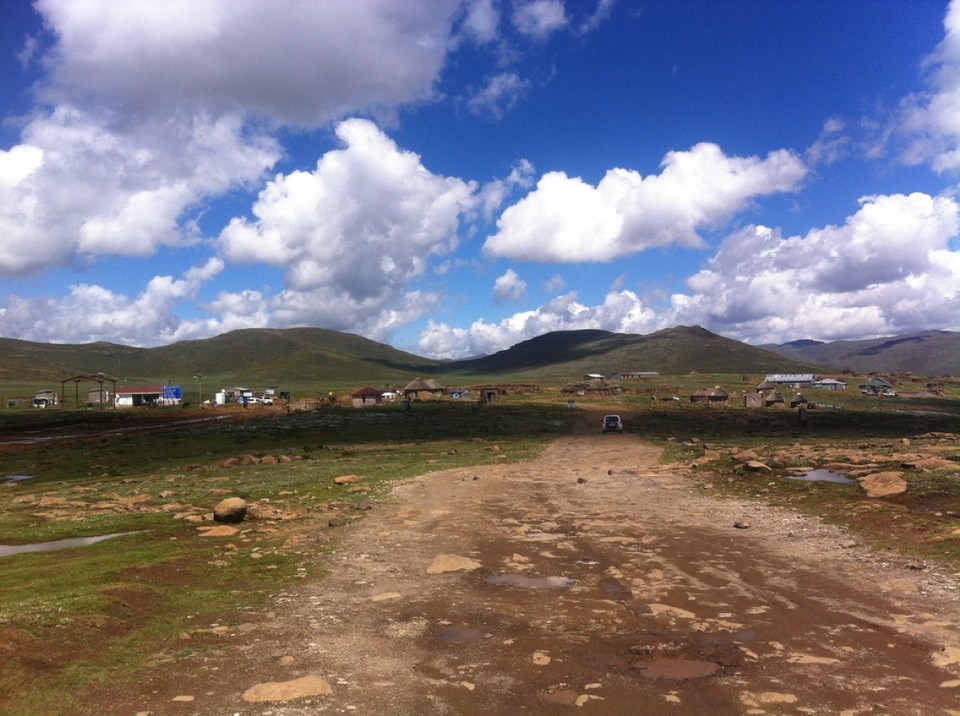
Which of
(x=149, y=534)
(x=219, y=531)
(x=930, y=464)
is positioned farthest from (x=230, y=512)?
(x=930, y=464)

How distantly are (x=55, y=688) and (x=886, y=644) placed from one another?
1064cm

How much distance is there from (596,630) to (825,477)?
17.5 m

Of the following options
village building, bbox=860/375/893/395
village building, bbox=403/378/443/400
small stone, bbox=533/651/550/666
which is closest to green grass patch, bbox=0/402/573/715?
small stone, bbox=533/651/550/666

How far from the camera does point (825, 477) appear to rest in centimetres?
2295

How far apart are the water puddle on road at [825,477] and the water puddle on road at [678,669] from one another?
1629 cm

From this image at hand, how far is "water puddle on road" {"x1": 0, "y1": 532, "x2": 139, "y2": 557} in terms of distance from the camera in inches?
568

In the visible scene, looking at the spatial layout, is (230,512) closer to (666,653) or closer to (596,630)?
(596,630)

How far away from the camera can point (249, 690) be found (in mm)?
7238

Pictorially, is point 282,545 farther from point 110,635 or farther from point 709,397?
point 709,397

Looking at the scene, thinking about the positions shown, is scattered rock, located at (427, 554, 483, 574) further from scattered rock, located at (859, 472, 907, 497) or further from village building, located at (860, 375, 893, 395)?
village building, located at (860, 375, 893, 395)

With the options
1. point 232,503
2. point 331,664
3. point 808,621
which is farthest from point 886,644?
point 232,503

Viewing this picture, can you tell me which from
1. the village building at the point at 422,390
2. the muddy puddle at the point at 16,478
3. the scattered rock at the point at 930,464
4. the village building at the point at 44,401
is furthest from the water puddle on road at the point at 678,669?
the village building at the point at 44,401

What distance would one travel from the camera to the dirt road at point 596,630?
7.17 m

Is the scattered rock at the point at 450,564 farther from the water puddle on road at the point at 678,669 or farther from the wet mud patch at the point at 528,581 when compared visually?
the water puddle on road at the point at 678,669
